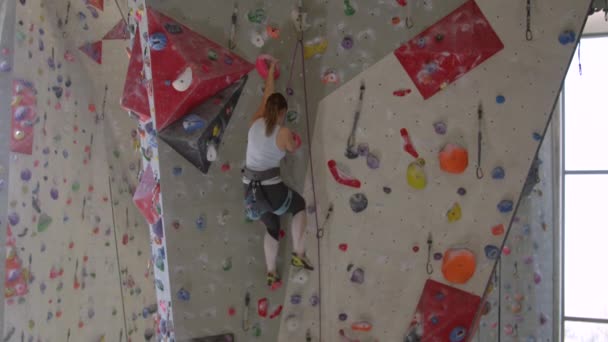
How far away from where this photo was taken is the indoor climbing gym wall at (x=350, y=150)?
2.92m

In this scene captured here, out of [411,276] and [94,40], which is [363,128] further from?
[94,40]

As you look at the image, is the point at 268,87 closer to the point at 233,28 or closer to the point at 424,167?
the point at 233,28

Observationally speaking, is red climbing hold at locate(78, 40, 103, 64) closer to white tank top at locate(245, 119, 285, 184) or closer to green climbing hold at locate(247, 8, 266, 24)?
green climbing hold at locate(247, 8, 266, 24)

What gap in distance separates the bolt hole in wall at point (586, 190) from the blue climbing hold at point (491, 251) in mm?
3016

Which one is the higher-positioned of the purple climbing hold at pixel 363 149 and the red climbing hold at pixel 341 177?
the purple climbing hold at pixel 363 149

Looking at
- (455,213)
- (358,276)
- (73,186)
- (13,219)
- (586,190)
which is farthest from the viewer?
(586,190)

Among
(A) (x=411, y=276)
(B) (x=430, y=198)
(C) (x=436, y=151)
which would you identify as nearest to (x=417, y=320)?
(A) (x=411, y=276)

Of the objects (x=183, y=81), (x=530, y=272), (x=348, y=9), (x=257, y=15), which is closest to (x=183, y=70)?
(x=183, y=81)

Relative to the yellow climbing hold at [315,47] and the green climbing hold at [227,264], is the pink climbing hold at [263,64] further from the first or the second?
the green climbing hold at [227,264]

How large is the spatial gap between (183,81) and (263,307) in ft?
3.89

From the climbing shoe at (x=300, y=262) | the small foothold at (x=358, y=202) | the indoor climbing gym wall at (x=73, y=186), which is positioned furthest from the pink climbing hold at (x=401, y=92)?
the indoor climbing gym wall at (x=73, y=186)

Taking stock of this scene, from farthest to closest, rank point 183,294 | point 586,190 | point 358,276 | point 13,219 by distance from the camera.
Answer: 1. point 586,190
2. point 13,219
3. point 358,276
4. point 183,294

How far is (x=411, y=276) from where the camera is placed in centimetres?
317

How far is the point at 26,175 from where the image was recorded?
3971 millimetres
